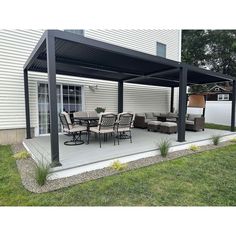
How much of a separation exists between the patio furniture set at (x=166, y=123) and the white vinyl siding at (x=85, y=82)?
108cm

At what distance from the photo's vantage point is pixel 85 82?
28.5ft

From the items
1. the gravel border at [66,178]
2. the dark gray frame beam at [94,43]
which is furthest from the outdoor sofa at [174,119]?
the dark gray frame beam at [94,43]

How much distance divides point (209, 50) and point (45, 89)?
68.3 ft

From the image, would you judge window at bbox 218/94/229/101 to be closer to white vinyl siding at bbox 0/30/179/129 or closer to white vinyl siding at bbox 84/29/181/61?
white vinyl siding at bbox 84/29/181/61

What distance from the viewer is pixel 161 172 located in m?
4.20

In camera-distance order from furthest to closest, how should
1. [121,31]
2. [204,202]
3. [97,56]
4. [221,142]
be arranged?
1. [121,31]
2. [221,142]
3. [97,56]
4. [204,202]

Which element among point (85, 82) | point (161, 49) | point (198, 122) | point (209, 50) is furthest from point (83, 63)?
point (209, 50)

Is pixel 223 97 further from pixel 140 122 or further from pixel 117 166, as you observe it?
pixel 117 166

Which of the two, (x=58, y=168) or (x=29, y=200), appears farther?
(x=58, y=168)
